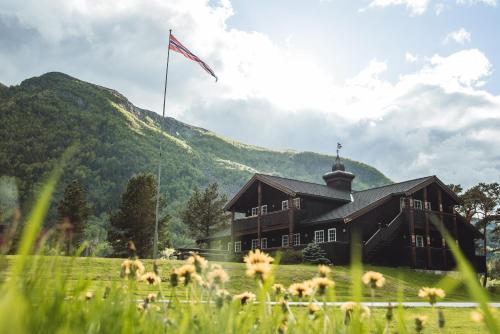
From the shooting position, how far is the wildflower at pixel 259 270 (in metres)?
2.21

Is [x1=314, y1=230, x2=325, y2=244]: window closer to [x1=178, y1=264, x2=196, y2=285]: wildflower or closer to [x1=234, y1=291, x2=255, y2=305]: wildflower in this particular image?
[x1=234, y1=291, x2=255, y2=305]: wildflower

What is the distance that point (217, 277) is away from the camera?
259 cm

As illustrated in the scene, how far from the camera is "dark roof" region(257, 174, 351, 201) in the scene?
35.3 m

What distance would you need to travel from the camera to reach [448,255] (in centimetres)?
3459

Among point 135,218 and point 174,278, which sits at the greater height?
point 135,218

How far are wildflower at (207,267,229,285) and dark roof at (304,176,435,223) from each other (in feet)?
96.7

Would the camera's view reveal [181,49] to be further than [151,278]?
Yes

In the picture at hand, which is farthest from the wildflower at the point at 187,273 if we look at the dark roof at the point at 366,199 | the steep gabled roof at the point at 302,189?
the steep gabled roof at the point at 302,189

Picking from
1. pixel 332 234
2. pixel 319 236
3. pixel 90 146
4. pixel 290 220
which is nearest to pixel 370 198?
pixel 332 234

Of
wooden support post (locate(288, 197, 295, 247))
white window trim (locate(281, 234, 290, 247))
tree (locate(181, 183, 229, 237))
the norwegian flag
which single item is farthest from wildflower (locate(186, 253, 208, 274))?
tree (locate(181, 183, 229, 237))

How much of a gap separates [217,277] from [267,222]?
3448 cm

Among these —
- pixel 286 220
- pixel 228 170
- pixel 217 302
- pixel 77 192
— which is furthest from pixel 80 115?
pixel 217 302

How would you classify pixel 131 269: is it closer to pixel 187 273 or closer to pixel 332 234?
pixel 187 273

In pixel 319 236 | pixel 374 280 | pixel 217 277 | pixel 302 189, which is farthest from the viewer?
pixel 302 189
